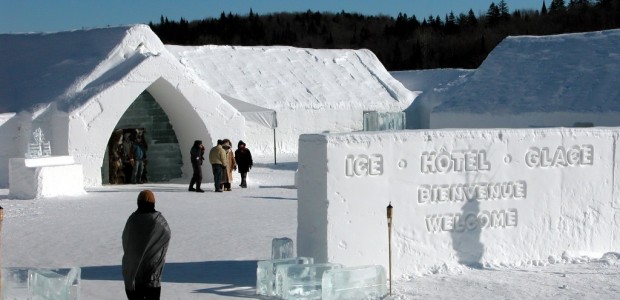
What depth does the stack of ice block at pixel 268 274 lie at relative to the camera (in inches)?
380

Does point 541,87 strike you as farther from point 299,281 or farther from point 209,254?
point 299,281

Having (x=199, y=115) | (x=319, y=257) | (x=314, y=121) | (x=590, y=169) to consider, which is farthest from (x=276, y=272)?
(x=314, y=121)

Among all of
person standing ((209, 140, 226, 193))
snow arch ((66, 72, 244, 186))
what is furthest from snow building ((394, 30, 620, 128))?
person standing ((209, 140, 226, 193))

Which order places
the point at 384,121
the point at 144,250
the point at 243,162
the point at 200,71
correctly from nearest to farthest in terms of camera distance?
the point at 144,250 → the point at 243,162 → the point at 384,121 → the point at 200,71

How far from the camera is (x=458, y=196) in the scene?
1102 centimetres

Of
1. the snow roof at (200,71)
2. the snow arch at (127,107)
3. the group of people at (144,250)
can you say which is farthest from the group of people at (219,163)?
the group of people at (144,250)

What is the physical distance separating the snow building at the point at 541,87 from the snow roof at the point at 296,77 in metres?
4.87

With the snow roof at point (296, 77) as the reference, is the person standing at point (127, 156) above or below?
below

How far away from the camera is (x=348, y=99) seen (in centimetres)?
3850

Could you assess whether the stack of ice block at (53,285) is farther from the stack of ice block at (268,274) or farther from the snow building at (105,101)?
the snow building at (105,101)

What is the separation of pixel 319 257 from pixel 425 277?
1.28 m

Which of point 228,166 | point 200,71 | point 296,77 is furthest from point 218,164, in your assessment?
point 296,77

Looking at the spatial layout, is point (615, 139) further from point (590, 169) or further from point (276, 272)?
point (276, 272)

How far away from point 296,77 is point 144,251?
3199 centimetres
